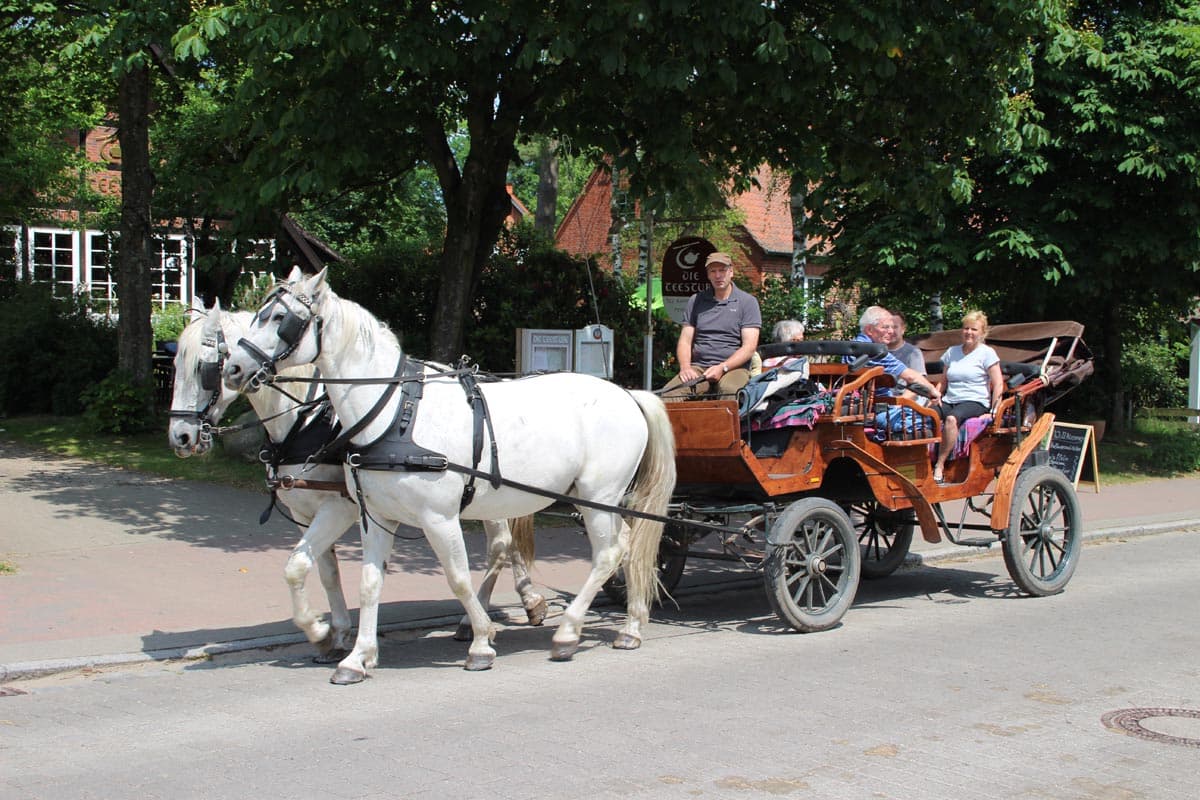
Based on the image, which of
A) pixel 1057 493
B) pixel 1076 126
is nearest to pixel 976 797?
pixel 1057 493

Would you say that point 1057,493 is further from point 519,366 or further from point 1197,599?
point 519,366

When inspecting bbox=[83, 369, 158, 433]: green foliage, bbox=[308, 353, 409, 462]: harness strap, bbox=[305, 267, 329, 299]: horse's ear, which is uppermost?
bbox=[305, 267, 329, 299]: horse's ear

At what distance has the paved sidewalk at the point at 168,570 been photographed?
7.50 metres

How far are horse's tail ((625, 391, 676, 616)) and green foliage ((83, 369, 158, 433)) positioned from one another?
12.5 meters

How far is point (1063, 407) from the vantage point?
22.4 meters

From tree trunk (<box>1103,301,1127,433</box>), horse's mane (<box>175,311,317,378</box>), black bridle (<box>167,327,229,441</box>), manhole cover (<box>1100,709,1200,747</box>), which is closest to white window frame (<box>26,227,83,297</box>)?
tree trunk (<box>1103,301,1127,433</box>)

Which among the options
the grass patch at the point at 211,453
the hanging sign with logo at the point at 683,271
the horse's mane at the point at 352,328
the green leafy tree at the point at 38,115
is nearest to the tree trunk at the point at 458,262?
the hanging sign with logo at the point at 683,271

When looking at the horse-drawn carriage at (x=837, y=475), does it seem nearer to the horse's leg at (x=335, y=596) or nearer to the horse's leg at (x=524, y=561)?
the horse's leg at (x=524, y=561)

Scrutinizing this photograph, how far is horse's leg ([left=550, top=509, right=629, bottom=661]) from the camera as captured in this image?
7105 mm

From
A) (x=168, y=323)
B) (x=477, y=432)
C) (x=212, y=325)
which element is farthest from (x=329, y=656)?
(x=168, y=323)

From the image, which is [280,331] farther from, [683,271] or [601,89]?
[683,271]

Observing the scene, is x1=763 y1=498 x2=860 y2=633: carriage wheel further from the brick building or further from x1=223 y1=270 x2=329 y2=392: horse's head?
the brick building

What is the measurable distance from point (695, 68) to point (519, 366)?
450 cm

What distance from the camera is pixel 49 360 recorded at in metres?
21.3
